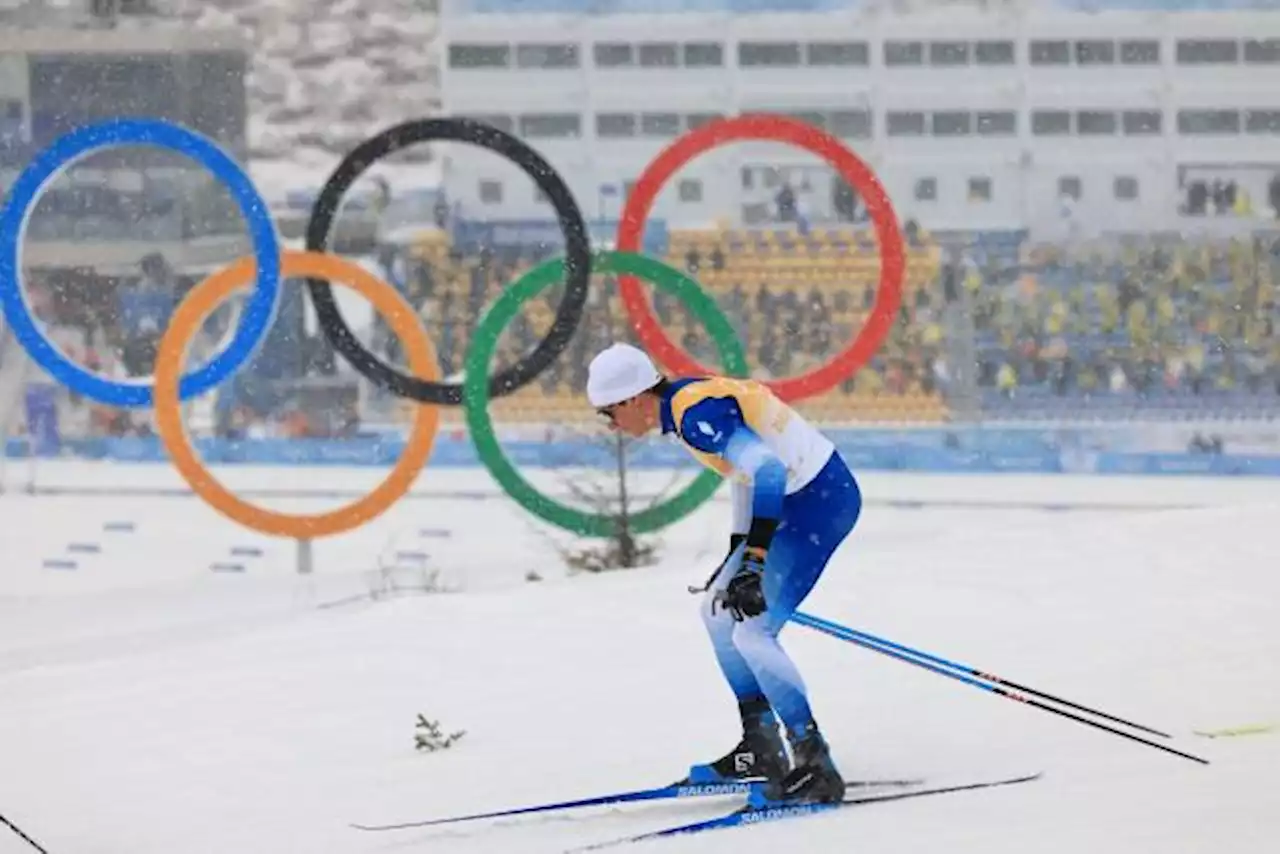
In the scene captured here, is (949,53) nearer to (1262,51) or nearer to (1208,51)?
(1208,51)

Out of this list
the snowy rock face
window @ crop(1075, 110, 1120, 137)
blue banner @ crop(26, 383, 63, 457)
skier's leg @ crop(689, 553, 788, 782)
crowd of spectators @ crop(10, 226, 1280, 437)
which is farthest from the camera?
blue banner @ crop(26, 383, 63, 457)

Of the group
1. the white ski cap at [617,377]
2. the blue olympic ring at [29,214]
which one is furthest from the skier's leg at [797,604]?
the blue olympic ring at [29,214]

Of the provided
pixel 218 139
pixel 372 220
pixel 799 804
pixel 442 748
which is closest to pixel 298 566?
pixel 372 220

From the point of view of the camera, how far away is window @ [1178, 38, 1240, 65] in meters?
16.2

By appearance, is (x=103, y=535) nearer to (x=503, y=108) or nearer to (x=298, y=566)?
(x=298, y=566)

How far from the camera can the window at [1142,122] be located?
16.1 metres

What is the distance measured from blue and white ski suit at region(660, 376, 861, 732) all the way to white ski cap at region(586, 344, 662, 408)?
12cm

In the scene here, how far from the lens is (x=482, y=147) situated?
637 inches

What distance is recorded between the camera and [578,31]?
671 inches

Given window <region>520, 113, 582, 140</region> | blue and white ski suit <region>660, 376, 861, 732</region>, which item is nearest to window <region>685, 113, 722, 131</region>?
window <region>520, 113, 582, 140</region>

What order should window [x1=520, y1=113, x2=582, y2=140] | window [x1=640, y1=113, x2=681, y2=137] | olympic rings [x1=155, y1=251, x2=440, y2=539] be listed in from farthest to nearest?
window [x1=520, y1=113, x2=582, y2=140] → window [x1=640, y1=113, x2=681, y2=137] → olympic rings [x1=155, y1=251, x2=440, y2=539]

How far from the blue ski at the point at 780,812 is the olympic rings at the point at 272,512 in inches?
392

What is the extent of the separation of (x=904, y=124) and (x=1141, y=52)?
6.37 feet

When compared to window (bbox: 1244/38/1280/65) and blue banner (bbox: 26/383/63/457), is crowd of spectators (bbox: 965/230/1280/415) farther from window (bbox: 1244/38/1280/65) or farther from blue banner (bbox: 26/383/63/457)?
blue banner (bbox: 26/383/63/457)
